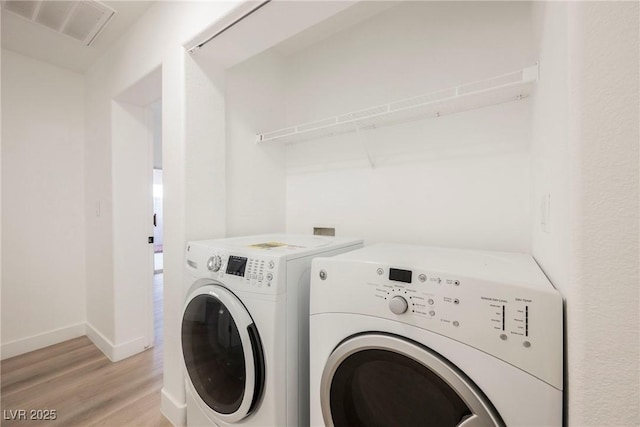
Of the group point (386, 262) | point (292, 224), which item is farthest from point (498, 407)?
point (292, 224)

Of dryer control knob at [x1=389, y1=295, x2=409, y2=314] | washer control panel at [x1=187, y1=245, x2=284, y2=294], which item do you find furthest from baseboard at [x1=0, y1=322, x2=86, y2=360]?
dryer control knob at [x1=389, y1=295, x2=409, y2=314]

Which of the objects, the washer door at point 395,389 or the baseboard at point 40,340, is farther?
the baseboard at point 40,340

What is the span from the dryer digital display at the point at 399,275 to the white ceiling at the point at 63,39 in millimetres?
2093

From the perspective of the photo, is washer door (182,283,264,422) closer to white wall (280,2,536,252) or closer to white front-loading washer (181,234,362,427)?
white front-loading washer (181,234,362,427)

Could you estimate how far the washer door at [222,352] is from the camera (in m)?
1.01

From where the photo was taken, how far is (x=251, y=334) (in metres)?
1.02

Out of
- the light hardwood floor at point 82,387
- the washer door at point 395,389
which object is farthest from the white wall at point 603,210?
the light hardwood floor at point 82,387

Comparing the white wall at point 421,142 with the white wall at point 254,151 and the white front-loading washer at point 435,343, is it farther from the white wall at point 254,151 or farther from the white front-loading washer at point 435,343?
the white front-loading washer at point 435,343

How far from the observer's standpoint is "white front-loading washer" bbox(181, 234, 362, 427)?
3.28 feet

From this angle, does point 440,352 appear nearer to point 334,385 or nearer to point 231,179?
point 334,385

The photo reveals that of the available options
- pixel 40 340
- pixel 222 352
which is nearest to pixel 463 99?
pixel 222 352

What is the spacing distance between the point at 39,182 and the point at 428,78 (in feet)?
10.2

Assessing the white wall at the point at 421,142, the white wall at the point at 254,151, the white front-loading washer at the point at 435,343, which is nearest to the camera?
the white front-loading washer at the point at 435,343

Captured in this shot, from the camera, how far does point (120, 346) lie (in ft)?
6.97
